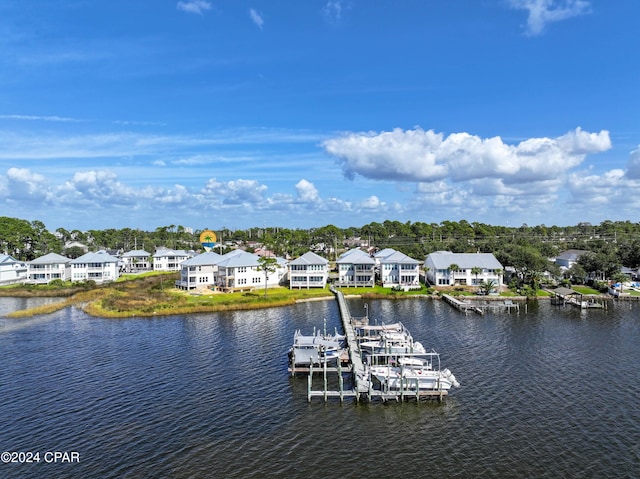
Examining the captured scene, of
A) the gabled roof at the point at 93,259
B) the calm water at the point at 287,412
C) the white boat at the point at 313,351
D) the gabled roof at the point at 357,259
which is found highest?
the gabled roof at the point at 93,259

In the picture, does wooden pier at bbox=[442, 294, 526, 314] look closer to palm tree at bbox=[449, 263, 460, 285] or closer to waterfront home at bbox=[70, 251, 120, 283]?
palm tree at bbox=[449, 263, 460, 285]

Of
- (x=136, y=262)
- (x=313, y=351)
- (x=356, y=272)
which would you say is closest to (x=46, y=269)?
(x=136, y=262)

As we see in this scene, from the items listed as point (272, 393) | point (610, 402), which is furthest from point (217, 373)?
point (610, 402)

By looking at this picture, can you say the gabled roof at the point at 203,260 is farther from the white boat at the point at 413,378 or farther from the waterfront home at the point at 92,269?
the white boat at the point at 413,378

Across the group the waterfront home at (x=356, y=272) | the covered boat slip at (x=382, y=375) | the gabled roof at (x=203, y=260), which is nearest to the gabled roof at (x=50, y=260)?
the gabled roof at (x=203, y=260)

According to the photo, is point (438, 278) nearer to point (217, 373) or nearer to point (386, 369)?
point (386, 369)

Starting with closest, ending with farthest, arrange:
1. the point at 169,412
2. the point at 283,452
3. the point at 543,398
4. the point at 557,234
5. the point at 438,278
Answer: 1. the point at 283,452
2. the point at 169,412
3. the point at 543,398
4. the point at 438,278
5. the point at 557,234

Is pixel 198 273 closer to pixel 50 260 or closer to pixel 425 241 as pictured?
pixel 50 260
